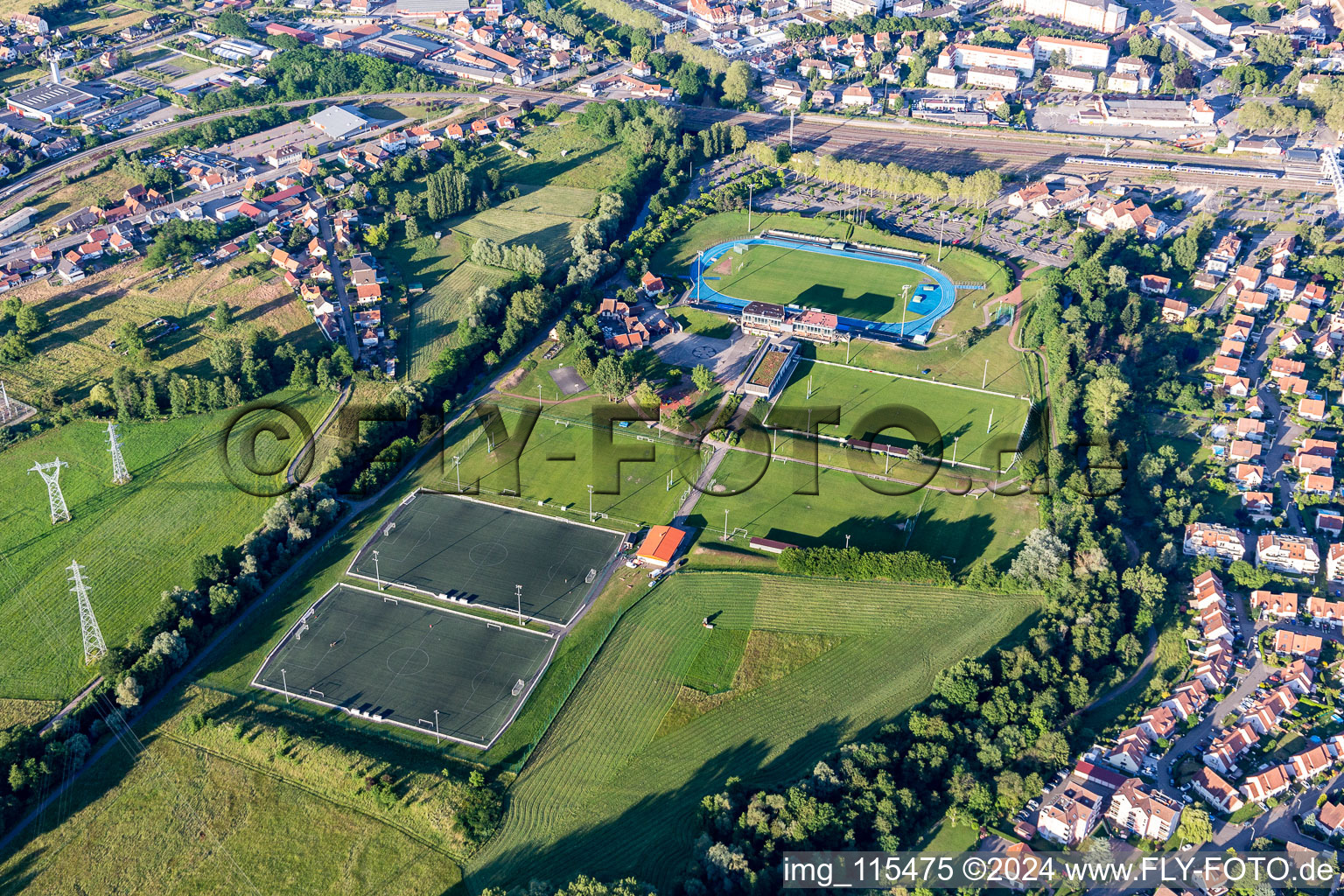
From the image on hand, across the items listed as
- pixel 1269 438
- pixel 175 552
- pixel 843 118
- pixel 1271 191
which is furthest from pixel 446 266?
pixel 1271 191

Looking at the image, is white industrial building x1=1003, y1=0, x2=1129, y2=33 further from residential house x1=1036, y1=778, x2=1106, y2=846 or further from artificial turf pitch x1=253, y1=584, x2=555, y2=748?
artificial turf pitch x1=253, y1=584, x2=555, y2=748

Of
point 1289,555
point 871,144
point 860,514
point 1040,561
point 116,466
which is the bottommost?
point 1289,555

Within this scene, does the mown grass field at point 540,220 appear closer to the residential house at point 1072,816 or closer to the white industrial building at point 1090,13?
the residential house at point 1072,816

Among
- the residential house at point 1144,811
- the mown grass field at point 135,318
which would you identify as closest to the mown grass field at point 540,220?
the mown grass field at point 135,318

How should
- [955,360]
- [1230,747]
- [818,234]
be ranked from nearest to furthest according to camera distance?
[1230,747]
[955,360]
[818,234]

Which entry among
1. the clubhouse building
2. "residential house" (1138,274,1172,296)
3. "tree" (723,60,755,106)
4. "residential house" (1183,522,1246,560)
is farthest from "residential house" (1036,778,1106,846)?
"tree" (723,60,755,106)

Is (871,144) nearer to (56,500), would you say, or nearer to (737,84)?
(737,84)

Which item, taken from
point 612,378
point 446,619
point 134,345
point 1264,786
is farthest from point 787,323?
point 134,345
